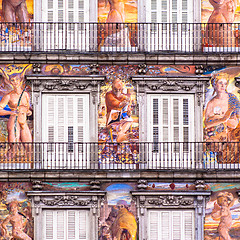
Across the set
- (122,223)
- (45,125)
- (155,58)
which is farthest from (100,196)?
(155,58)

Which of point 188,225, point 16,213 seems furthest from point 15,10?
point 188,225

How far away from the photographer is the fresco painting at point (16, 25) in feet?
98.3

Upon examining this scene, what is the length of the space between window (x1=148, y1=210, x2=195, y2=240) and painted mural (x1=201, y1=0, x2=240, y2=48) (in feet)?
18.7

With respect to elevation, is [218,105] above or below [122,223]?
above

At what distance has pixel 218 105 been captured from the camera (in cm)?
2978

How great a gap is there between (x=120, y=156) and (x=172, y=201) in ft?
7.33

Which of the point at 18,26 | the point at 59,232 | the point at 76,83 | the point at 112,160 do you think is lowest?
the point at 59,232

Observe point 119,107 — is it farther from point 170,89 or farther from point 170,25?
point 170,25

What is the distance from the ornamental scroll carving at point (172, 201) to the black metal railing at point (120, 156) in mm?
972

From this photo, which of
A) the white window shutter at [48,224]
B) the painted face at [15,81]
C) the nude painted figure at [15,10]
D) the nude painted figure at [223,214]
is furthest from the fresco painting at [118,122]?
the nude painted figure at [15,10]

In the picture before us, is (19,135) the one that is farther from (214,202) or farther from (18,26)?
(214,202)

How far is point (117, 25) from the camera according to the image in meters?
29.8

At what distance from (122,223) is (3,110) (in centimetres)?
539

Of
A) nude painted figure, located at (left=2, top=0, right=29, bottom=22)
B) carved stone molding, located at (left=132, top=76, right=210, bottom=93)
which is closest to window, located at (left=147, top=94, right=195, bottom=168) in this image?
carved stone molding, located at (left=132, top=76, right=210, bottom=93)
